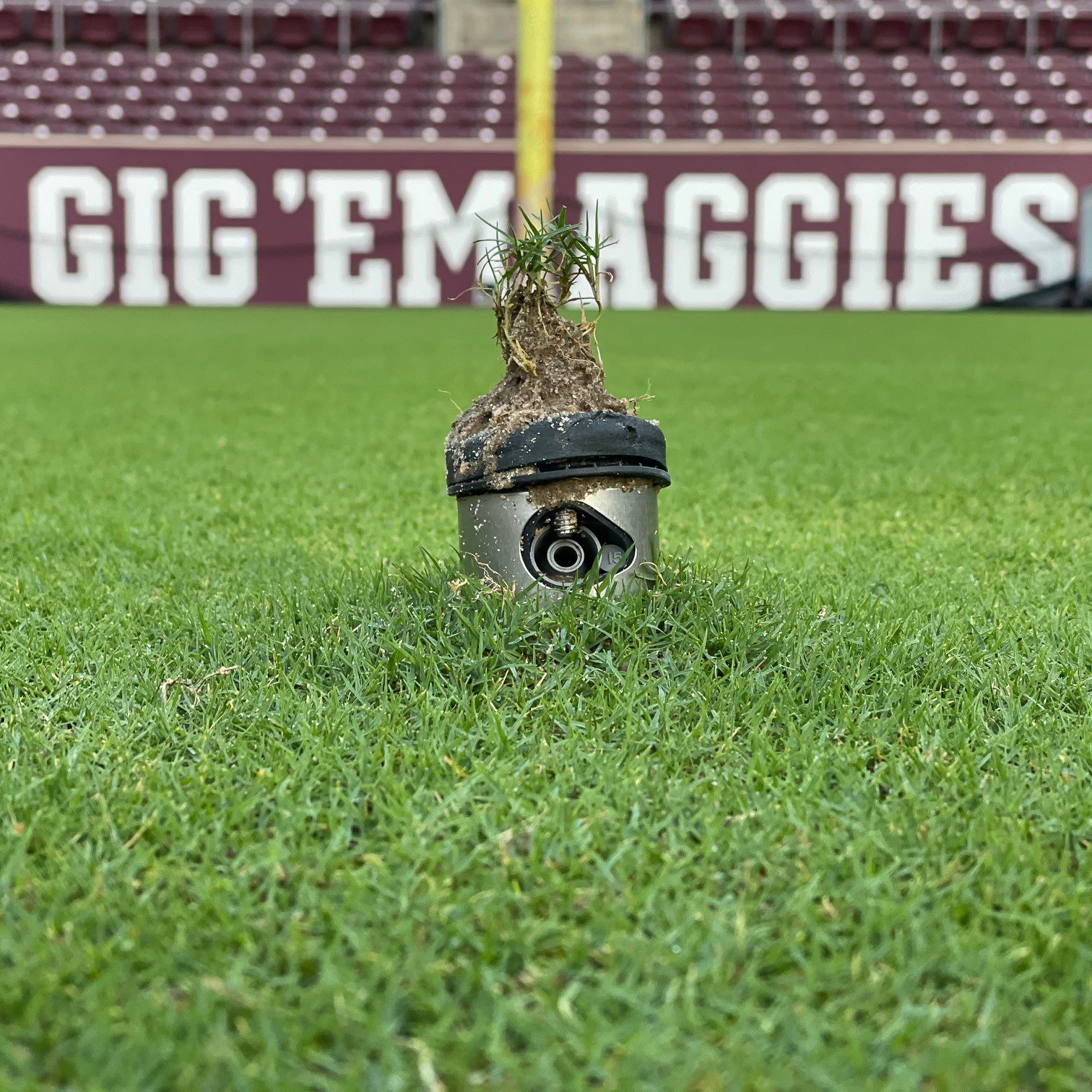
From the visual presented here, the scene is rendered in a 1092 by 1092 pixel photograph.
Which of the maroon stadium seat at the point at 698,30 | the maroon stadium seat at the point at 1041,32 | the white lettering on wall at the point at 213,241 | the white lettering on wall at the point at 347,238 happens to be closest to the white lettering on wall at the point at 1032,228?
the maroon stadium seat at the point at 1041,32

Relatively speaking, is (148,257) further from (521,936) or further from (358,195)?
(521,936)

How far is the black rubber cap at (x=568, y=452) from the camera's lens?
4.49 feet

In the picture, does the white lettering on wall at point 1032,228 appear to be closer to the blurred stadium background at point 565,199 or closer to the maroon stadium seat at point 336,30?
the blurred stadium background at point 565,199

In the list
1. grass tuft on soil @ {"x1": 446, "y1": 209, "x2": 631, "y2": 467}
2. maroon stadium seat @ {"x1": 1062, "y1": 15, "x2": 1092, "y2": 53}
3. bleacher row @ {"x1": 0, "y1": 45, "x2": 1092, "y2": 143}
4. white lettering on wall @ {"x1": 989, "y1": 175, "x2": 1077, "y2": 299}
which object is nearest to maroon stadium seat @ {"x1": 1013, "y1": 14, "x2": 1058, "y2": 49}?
maroon stadium seat @ {"x1": 1062, "y1": 15, "x2": 1092, "y2": 53}

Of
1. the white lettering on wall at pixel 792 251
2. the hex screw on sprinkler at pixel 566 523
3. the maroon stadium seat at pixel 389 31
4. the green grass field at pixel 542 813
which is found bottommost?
the green grass field at pixel 542 813

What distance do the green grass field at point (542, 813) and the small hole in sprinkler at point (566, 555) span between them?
0.06 m

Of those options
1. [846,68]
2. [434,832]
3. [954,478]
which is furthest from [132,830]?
[846,68]

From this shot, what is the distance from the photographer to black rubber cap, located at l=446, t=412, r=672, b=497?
4.49ft

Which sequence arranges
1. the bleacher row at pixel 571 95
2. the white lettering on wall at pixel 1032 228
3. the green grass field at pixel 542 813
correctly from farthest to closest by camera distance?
the bleacher row at pixel 571 95
the white lettering on wall at pixel 1032 228
the green grass field at pixel 542 813

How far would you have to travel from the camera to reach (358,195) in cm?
1360

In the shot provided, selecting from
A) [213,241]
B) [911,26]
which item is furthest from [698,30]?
[213,241]

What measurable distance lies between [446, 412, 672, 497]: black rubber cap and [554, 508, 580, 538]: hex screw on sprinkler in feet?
0.22

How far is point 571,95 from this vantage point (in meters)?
15.2

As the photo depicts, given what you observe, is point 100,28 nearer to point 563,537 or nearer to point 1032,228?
point 1032,228
